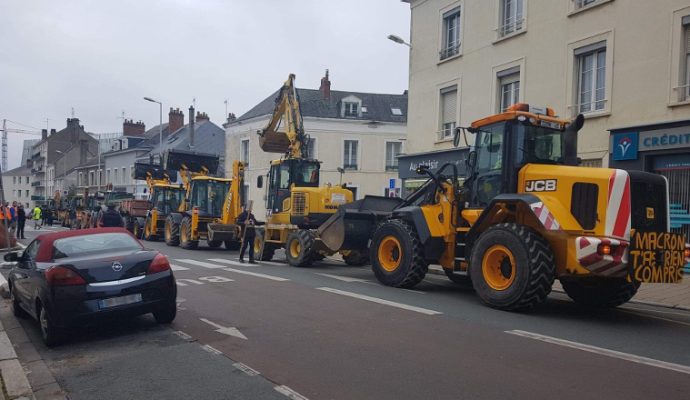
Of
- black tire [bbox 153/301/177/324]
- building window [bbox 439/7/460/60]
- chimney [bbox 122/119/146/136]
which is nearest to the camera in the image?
black tire [bbox 153/301/177/324]

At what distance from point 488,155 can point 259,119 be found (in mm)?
30915

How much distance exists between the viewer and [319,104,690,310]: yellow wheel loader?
7.89 m

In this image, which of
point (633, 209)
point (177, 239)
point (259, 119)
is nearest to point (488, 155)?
point (633, 209)

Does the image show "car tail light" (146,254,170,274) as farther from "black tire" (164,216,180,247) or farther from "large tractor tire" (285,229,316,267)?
"black tire" (164,216,180,247)

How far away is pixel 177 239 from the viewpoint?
22766 millimetres

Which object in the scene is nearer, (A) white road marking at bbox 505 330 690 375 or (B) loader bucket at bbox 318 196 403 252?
(A) white road marking at bbox 505 330 690 375

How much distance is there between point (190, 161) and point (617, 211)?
786 inches

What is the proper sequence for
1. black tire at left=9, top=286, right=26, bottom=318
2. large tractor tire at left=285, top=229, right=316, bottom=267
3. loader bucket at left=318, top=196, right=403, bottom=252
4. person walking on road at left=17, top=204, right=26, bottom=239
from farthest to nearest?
person walking on road at left=17, top=204, right=26, bottom=239
large tractor tire at left=285, top=229, right=316, bottom=267
loader bucket at left=318, top=196, right=403, bottom=252
black tire at left=9, top=286, right=26, bottom=318

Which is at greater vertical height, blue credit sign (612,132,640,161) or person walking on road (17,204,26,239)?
blue credit sign (612,132,640,161)

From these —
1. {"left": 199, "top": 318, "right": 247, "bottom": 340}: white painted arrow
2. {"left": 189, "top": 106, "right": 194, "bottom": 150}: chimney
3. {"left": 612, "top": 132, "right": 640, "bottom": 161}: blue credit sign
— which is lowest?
{"left": 199, "top": 318, "right": 247, "bottom": 340}: white painted arrow

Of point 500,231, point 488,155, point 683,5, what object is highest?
point 683,5

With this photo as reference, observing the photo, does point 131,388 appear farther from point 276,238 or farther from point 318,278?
point 276,238

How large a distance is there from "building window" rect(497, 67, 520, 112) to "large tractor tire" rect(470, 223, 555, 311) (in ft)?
35.3

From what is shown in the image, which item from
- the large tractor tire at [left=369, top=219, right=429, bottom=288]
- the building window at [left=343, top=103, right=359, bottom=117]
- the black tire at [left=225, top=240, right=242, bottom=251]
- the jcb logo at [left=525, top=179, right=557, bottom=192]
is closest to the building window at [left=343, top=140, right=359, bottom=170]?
the building window at [left=343, top=103, right=359, bottom=117]
